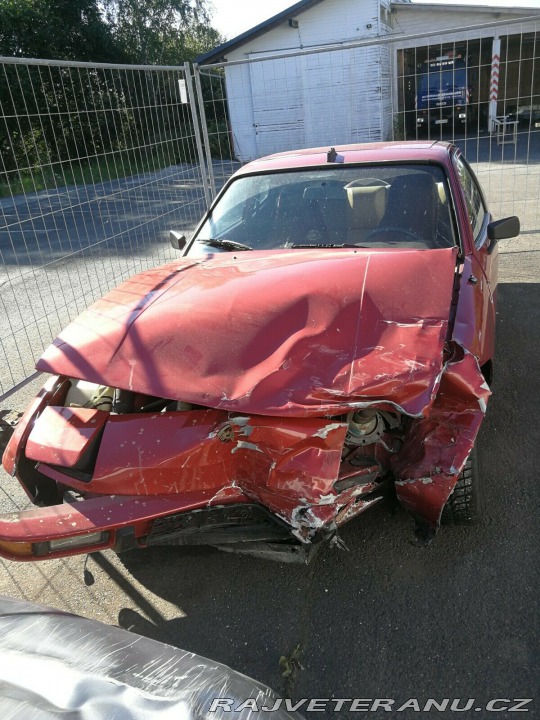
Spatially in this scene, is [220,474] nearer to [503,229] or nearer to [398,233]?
[398,233]

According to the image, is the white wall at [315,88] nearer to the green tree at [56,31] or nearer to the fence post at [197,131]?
the fence post at [197,131]

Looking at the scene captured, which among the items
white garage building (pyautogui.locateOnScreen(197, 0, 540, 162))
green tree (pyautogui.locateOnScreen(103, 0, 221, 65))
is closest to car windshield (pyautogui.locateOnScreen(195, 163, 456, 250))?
white garage building (pyautogui.locateOnScreen(197, 0, 540, 162))

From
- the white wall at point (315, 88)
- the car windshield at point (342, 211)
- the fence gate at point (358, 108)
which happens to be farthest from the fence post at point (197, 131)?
the white wall at point (315, 88)

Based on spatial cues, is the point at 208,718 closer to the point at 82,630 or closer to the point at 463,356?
the point at 82,630

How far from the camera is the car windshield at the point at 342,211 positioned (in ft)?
11.1

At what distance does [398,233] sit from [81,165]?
359 cm

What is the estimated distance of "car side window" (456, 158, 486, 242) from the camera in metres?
3.70

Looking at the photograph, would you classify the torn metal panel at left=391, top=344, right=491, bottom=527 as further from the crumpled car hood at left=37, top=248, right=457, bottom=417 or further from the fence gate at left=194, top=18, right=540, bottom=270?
the fence gate at left=194, top=18, right=540, bottom=270

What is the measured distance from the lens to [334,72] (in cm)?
1656

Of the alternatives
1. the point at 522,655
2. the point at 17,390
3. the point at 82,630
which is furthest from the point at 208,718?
the point at 17,390

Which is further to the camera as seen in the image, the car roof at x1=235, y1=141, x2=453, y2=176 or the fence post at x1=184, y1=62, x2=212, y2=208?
the fence post at x1=184, y1=62, x2=212, y2=208

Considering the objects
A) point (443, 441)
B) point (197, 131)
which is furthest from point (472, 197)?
point (197, 131)

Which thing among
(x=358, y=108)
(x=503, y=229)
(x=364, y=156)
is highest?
(x=358, y=108)

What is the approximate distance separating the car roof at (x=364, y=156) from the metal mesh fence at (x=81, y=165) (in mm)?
2005
